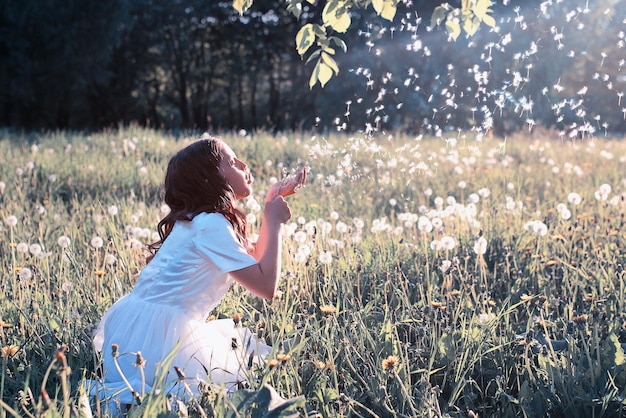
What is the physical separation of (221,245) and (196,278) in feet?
0.61

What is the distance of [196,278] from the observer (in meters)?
2.55

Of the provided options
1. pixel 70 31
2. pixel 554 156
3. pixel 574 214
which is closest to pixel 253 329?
pixel 574 214

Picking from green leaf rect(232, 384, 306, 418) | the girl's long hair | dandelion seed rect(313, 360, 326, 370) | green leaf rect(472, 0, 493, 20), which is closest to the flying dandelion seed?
the girl's long hair

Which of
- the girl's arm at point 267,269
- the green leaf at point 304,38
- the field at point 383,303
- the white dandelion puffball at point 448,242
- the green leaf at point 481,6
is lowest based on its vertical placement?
the field at point 383,303

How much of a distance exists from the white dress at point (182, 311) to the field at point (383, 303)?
17cm

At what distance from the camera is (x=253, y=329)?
9.51 ft

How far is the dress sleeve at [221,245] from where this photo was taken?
96.2 inches

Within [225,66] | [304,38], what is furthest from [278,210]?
[225,66]

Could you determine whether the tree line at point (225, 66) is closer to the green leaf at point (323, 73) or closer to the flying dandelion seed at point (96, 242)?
the flying dandelion seed at point (96, 242)

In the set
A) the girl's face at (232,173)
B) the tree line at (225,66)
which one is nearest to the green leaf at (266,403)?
the girl's face at (232,173)

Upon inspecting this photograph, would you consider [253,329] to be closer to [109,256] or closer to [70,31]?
[109,256]

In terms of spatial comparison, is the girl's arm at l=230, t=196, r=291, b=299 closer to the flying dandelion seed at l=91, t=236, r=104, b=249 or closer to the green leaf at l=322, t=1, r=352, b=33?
the green leaf at l=322, t=1, r=352, b=33

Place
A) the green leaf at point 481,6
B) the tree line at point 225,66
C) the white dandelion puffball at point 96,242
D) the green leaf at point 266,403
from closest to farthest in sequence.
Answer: the green leaf at point 266,403 < the green leaf at point 481,6 < the white dandelion puffball at point 96,242 < the tree line at point 225,66

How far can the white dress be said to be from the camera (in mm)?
2443
